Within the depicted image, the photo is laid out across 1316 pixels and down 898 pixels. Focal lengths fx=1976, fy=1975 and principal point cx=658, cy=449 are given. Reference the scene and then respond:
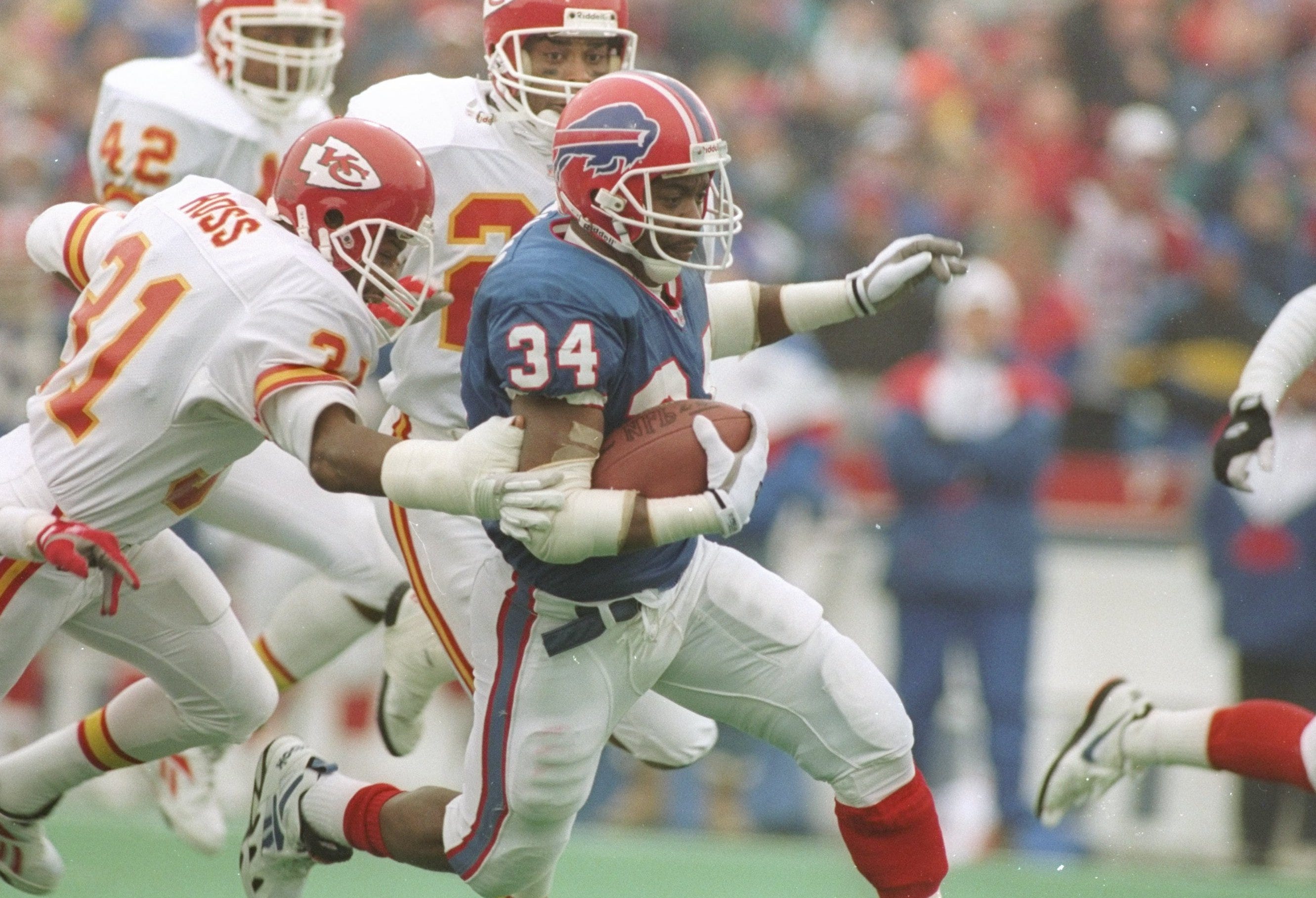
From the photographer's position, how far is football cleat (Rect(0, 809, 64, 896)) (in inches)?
194

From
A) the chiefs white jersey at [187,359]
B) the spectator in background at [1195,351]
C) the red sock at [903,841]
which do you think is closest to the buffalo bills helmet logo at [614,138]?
the chiefs white jersey at [187,359]

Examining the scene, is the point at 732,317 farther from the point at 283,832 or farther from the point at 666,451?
the point at 283,832

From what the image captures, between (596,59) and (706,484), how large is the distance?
4.48 feet

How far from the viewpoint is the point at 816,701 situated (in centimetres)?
404

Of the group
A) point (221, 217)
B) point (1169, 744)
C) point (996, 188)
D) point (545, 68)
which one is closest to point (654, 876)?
point (1169, 744)

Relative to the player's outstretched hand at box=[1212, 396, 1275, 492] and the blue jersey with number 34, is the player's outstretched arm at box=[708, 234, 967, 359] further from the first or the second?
the player's outstretched hand at box=[1212, 396, 1275, 492]

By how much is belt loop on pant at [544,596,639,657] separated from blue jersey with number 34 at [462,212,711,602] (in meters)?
0.02

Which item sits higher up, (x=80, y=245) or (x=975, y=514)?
(x=80, y=245)

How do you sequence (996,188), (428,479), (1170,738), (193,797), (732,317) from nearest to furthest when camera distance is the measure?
1. (428,479)
2. (732,317)
3. (1170,738)
4. (193,797)
5. (996,188)

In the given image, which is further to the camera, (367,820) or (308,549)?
(308,549)

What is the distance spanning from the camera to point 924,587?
7.36 meters

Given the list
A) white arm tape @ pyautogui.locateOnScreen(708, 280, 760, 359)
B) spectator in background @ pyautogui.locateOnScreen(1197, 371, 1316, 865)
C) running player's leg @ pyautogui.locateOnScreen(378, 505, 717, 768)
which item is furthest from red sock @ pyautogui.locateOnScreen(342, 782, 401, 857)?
spectator in background @ pyautogui.locateOnScreen(1197, 371, 1316, 865)

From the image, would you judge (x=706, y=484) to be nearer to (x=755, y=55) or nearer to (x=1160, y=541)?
(x=1160, y=541)

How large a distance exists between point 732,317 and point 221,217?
1.21 metres
